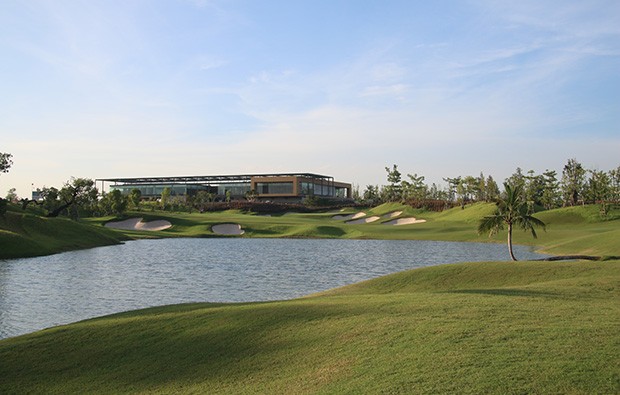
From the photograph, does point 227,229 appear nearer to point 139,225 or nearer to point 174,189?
point 139,225

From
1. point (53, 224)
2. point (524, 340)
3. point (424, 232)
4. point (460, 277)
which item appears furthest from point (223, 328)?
point (424, 232)

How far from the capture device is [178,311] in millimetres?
Answer: 14992

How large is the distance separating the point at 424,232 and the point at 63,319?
54.1 meters

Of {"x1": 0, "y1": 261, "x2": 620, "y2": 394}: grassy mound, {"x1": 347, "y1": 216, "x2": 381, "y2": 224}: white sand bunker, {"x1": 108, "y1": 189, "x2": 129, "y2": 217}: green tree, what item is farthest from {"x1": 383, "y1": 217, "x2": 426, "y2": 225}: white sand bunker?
{"x1": 0, "y1": 261, "x2": 620, "y2": 394}: grassy mound

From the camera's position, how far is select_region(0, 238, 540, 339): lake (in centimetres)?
2033

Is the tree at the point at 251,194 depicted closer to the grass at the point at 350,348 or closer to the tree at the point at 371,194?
the tree at the point at 371,194

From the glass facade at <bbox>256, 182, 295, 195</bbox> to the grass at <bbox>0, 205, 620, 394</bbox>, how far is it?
443 feet

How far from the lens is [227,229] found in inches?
2810

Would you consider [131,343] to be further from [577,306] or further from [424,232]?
[424,232]

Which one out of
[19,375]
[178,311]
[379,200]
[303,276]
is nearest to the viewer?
[19,375]

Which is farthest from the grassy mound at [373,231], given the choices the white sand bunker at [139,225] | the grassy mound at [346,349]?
the grassy mound at [346,349]

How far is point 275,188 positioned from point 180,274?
123m

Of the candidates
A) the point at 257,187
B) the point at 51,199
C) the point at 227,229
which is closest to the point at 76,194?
the point at 51,199

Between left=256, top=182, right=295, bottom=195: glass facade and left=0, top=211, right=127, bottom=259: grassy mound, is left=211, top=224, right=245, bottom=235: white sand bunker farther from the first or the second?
left=256, top=182, right=295, bottom=195: glass facade
